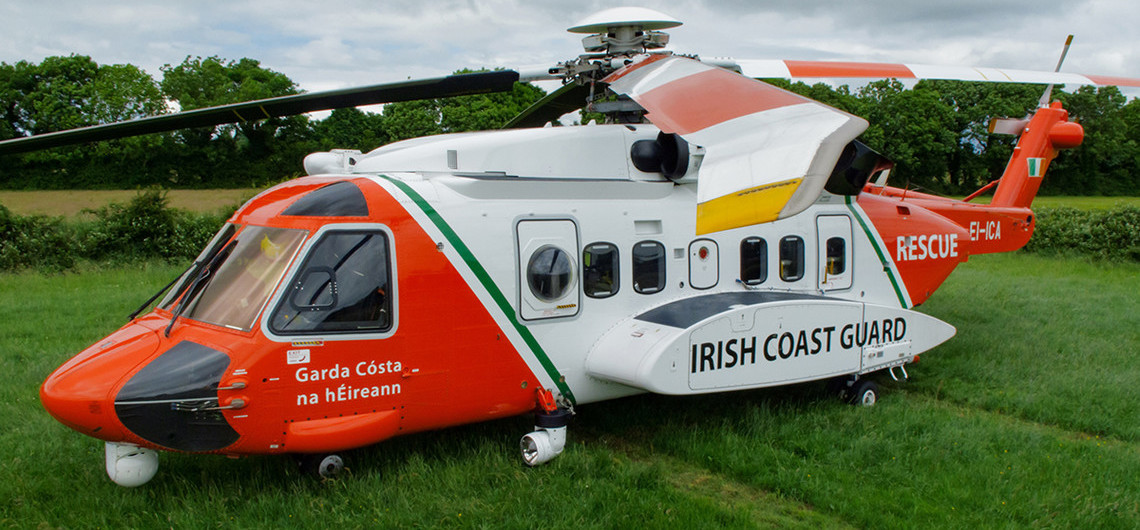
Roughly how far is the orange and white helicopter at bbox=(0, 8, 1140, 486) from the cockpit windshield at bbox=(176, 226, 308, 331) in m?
0.02

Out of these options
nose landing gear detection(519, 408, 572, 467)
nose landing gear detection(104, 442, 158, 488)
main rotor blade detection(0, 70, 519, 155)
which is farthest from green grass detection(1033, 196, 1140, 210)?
nose landing gear detection(104, 442, 158, 488)

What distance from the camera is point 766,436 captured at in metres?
6.68

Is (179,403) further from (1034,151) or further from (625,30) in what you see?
(1034,151)

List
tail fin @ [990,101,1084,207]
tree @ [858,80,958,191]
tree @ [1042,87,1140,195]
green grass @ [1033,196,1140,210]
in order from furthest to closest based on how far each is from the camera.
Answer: tree @ [1042,87,1140,195]
tree @ [858,80,958,191]
green grass @ [1033,196,1140,210]
tail fin @ [990,101,1084,207]

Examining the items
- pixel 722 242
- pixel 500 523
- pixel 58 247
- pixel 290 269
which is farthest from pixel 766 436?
pixel 58 247

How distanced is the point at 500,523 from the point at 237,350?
2.02 metres

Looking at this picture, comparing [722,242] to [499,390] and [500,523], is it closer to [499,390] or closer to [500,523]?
[499,390]

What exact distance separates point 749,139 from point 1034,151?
849 cm

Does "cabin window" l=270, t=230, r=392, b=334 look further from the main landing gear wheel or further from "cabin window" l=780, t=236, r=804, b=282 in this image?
"cabin window" l=780, t=236, r=804, b=282

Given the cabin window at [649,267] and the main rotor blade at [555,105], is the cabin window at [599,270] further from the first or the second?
the main rotor blade at [555,105]

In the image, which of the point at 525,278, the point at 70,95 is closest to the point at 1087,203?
the point at 525,278

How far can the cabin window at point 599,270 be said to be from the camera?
6340 millimetres

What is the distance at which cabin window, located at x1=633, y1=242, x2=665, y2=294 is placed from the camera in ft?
21.7

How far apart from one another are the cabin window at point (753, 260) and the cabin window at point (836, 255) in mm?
875
